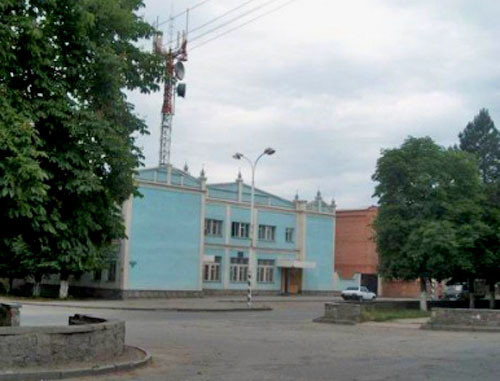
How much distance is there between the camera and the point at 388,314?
3316 cm

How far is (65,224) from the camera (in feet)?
45.4

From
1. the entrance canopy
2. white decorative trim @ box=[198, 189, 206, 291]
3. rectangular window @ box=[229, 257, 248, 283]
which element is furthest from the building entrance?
white decorative trim @ box=[198, 189, 206, 291]

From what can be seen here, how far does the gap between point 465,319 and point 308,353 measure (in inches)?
441

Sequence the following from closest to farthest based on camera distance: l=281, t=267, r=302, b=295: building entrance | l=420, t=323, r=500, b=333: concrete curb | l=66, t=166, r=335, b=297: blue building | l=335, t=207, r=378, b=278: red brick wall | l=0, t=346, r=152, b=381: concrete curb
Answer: l=0, t=346, r=152, b=381: concrete curb < l=420, t=323, r=500, b=333: concrete curb < l=66, t=166, r=335, b=297: blue building < l=281, t=267, r=302, b=295: building entrance < l=335, t=207, r=378, b=278: red brick wall

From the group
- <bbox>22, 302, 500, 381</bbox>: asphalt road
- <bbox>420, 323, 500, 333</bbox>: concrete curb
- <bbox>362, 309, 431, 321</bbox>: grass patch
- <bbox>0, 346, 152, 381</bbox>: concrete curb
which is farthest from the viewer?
<bbox>362, 309, 431, 321</bbox>: grass patch

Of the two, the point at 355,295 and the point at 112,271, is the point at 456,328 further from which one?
the point at 355,295

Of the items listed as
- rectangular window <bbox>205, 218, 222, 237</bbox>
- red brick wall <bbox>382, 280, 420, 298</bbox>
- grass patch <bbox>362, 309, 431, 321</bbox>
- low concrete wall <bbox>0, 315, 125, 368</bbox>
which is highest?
rectangular window <bbox>205, 218, 222, 237</bbox>

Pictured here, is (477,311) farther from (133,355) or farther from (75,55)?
(75,55)

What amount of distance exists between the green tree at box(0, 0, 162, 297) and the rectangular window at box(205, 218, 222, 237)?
43.3 m

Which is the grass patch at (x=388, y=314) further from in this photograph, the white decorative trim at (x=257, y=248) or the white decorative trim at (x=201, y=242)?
the white decorative trim at (x=257, y=248)

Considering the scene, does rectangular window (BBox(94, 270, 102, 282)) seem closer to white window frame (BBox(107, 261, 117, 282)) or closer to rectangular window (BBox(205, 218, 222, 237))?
white window frame (BBox(107, 261, 117, 282))

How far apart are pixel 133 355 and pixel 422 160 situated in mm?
26478

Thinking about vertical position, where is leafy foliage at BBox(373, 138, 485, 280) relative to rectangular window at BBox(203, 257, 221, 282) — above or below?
above

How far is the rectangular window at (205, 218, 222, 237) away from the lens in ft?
193
